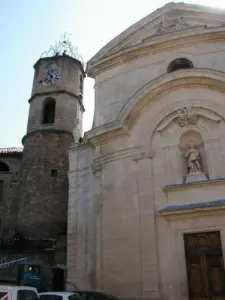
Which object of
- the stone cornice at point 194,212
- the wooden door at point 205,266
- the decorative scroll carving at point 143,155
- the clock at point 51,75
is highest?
the clock at point 51,75

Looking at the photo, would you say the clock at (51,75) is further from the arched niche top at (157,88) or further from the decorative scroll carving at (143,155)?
the decorative scroll carving at (143,155)

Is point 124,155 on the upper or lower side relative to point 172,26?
lower

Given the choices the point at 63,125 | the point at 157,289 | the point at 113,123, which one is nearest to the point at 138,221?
the point at 157,289

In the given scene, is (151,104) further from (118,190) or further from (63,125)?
(63,125)

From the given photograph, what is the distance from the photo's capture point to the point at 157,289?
11.9 meters

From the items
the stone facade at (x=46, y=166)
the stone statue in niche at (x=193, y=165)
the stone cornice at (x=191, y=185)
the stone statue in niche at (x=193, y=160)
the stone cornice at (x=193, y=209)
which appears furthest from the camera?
the stone facade at (x=46, y=166)

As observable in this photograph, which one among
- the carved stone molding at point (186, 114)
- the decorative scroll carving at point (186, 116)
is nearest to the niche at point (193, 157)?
the decorative scroll carving at point (186, 116)

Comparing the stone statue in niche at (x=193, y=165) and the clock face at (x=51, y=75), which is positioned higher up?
the clock face at (x=51, y=75)

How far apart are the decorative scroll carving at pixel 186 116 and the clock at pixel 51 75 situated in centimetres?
1445

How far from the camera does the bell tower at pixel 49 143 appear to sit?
71.3ft

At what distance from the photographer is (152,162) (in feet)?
44.8

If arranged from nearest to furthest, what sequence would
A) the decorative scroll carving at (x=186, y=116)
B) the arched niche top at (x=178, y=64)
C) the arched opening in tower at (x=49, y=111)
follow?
the decorative scroll carving at (x=186, y=116)
the arched niche top at (x=178, y=64)
the arched opening in tower at (x=49, y=111)

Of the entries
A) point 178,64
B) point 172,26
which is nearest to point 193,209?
point 178,64

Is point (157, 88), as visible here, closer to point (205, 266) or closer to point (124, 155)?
point (124, 155)
